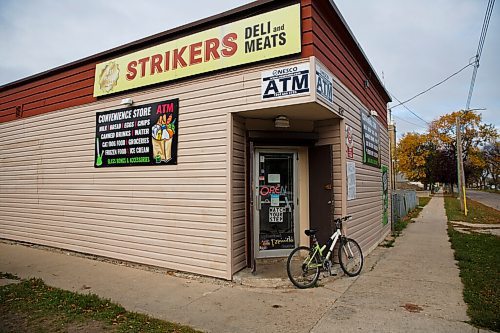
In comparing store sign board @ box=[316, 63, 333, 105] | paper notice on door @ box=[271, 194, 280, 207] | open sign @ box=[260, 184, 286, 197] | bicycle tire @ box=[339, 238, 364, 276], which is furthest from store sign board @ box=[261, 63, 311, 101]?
bicycle tire @ box=[339, 238, 364, 276]

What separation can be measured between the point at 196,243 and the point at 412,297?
3552mm

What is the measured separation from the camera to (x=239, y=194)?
6176mm

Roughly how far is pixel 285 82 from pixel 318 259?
2.91m

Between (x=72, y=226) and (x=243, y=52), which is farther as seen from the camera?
(x=72, y=226)

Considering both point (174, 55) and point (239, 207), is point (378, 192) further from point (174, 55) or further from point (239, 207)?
point (174, 55)

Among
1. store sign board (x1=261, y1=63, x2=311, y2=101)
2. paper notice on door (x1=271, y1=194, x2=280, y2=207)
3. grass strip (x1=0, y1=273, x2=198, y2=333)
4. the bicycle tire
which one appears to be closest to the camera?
grass strip (x1=0, y1=273, x2=198, y2=333)

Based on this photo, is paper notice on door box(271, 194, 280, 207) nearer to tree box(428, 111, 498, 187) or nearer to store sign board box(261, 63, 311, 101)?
store sign board box(261, 63, 311, 101)

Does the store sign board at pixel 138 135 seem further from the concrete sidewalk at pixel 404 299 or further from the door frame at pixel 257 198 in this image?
the concrete sidewalk at pixel 404 299

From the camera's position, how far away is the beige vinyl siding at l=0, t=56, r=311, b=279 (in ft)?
19.4

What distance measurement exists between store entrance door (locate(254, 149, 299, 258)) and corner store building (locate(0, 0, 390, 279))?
0.07ft

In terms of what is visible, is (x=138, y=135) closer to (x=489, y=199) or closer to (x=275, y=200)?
(x=275, y=200)

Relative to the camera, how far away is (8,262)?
7305 millimetres

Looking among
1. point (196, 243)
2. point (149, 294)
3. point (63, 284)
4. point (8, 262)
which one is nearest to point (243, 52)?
point (196, 243)

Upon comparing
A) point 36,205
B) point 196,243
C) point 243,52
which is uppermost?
point 243,52
